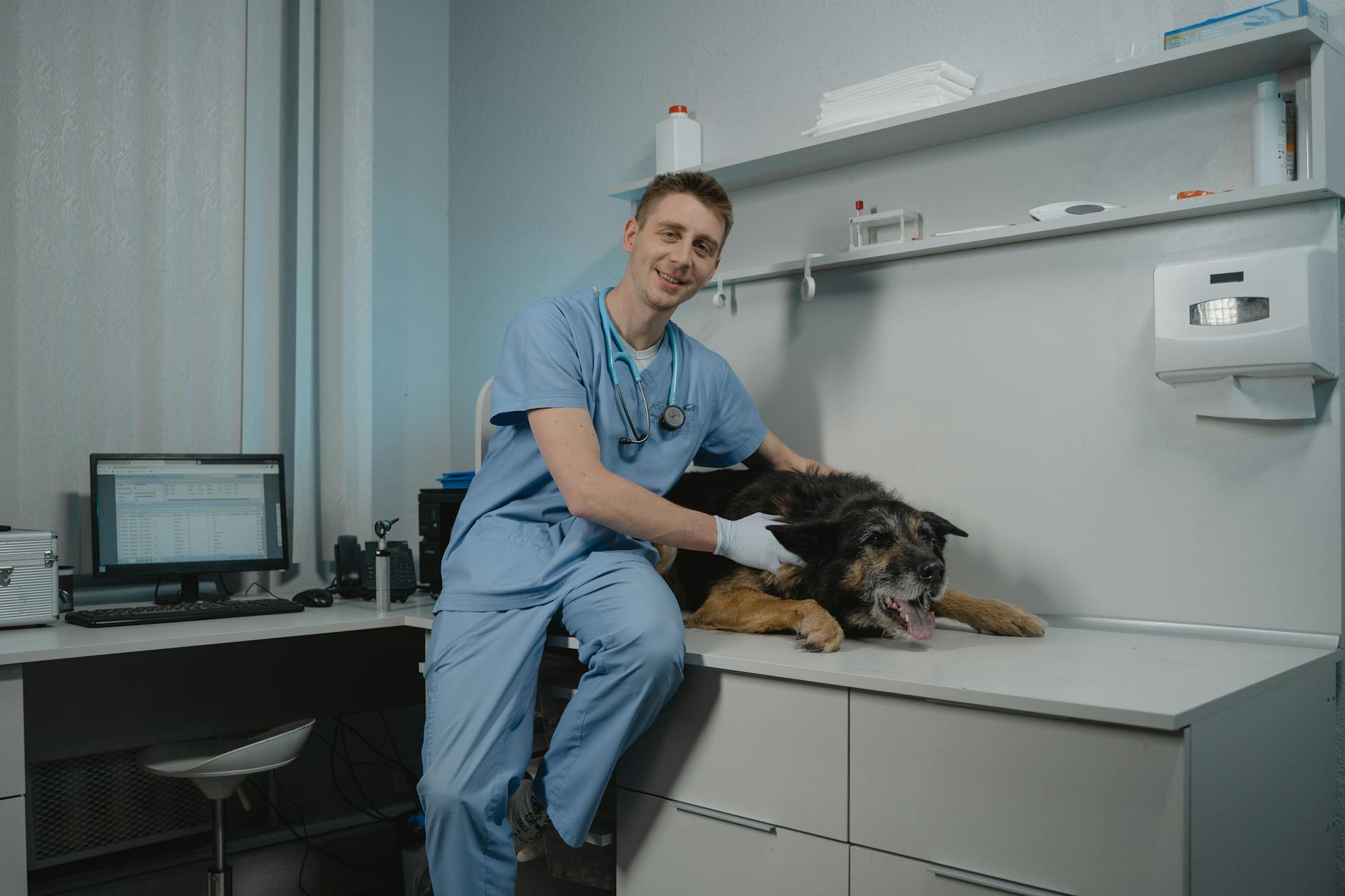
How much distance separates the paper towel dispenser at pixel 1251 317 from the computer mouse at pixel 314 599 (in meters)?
1.94

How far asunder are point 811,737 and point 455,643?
0.63 meters

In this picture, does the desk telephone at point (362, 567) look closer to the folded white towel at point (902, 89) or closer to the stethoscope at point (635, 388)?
the stethoscope at point (635, 388)

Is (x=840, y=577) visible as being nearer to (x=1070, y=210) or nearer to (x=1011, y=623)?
(x=1011, y=623)

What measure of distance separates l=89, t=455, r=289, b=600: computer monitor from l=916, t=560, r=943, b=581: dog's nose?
177 centimetres

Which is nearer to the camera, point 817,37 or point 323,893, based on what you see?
point 817,37

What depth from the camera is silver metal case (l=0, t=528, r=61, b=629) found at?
198cm

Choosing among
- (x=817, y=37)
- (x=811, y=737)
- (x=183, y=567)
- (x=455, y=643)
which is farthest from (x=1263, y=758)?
(x=183, y=567)

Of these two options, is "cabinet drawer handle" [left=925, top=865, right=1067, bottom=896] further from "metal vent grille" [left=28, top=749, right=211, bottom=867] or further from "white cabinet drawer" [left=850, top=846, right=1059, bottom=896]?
"metal vent grille" [left=28, top=749, right=211, bottom=867]

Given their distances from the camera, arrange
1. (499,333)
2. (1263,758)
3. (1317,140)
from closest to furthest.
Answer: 1. (1263,758)
2. (1317,140)
3. (499,333)

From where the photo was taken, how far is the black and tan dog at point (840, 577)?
164 centimetres

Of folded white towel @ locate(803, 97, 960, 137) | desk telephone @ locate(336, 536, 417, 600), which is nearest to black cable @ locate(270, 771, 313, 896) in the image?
desk telephone @ locate(336, 536, 417, 600)

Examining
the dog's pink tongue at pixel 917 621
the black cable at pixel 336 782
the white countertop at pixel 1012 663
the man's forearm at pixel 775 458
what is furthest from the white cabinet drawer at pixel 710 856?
the black cable at pixel 336 782

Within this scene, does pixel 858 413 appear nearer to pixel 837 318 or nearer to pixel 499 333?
pixel 837 318

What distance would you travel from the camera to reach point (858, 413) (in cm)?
224
